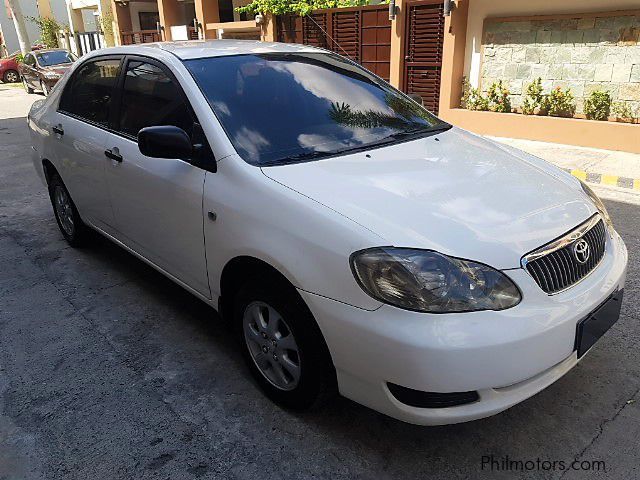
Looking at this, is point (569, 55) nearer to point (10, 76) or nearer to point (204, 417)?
point (204, 417)

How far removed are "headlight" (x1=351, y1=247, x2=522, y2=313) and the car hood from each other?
43 millimetres

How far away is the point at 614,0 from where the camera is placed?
767 cm

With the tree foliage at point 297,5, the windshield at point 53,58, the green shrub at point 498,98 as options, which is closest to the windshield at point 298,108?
the green shrub at point 498,98

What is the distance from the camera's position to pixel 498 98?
934cm

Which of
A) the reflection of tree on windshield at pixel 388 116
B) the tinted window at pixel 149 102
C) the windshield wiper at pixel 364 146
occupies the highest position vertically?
the tinted window at pixel 149 102

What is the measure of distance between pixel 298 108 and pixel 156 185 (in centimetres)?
91

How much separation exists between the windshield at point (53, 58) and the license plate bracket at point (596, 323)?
62.0 feet

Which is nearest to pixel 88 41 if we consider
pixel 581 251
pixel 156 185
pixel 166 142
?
pixel 156 185

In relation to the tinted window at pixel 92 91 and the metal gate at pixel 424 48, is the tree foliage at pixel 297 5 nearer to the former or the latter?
the metal gate at pixel 424 48

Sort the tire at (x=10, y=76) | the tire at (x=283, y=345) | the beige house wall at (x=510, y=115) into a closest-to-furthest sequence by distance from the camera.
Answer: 1. the tire at (x=283, y=345)
2. the beige house wall at (x=510, y=115)
3. the tire at (x=10, y=76)

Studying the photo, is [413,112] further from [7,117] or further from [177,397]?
[7,117]

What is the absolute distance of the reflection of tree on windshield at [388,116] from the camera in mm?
3117

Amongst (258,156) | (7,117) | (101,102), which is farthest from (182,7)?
(258,156)

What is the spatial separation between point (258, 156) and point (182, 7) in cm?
2047
